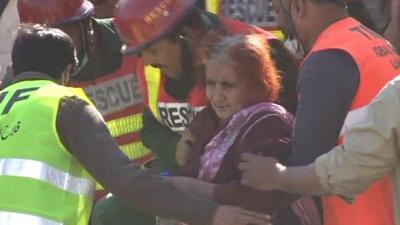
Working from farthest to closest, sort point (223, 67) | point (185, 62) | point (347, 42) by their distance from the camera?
1. point (185, 62)
2. point (223, 67)
3. point (347, 42)

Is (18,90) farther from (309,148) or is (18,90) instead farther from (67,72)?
(309,148)

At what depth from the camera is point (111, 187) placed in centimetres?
411

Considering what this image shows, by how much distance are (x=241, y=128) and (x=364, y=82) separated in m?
0.49

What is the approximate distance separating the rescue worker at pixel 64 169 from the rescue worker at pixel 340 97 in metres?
0.29

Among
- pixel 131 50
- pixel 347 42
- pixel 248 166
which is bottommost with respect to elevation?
pixel 131 50

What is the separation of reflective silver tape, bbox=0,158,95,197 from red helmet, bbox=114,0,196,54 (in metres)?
1.06

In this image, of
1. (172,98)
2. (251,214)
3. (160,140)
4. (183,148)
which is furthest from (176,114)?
(251,214)

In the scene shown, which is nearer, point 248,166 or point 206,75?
point 248,166

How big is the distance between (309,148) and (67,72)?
981 mm

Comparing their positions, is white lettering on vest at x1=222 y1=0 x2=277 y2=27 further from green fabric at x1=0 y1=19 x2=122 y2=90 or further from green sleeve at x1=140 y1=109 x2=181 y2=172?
green sleeve at x1=140 y1=109 x2=181 y2=172

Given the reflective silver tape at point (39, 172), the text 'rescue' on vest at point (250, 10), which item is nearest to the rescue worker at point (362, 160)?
the reflective silver tape at point (39, 172)

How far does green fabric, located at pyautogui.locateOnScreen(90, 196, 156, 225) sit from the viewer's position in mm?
5422

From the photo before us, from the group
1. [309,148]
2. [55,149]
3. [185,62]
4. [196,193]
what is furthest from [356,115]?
[185,62]

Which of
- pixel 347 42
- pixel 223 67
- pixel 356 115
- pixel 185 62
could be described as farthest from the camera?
pixel 185 62
